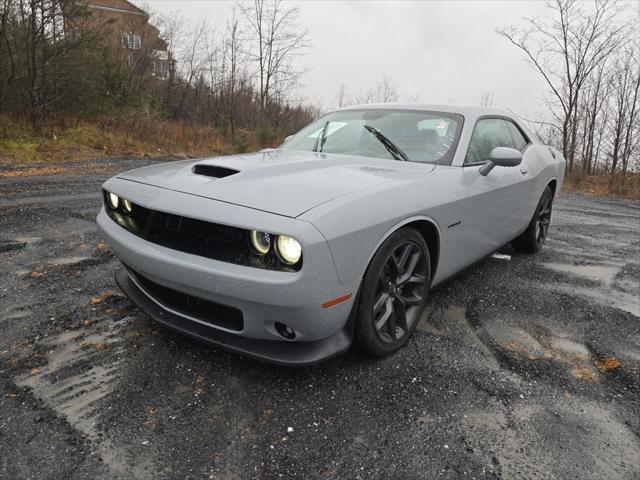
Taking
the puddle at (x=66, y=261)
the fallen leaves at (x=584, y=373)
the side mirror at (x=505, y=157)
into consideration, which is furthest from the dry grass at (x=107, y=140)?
the fallen leaves at (x=584, y=373)

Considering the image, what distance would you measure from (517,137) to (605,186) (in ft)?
39.8

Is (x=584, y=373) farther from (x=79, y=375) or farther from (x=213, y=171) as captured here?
(x=79, y=375)

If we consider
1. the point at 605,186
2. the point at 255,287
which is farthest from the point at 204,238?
the point at 605,186

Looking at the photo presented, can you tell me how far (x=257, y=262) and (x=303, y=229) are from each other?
0.87 feet

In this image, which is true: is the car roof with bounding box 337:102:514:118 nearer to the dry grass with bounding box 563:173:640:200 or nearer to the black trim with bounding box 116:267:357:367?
the black trim with bounding box 116:267:357:367

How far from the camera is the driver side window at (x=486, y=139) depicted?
3.04 m

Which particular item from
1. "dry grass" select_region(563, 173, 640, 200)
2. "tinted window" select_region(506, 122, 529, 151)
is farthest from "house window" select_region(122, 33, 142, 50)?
"tinted window" select_region(506, 122, 529, 151)

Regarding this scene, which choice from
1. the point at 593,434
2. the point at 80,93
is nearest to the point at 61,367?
the point at 593,434

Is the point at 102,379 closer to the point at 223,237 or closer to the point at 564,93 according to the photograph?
the point at 223,237

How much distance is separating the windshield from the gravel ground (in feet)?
3.60

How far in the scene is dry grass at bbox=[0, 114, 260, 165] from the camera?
32.6 feet

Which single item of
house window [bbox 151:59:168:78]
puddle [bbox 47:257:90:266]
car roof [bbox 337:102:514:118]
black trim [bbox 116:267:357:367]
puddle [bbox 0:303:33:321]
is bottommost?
puddle [bbox 0:303:33:321]

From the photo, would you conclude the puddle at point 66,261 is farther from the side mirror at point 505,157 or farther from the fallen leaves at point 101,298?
the side mirror at point 505,157

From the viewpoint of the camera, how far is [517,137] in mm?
4051
